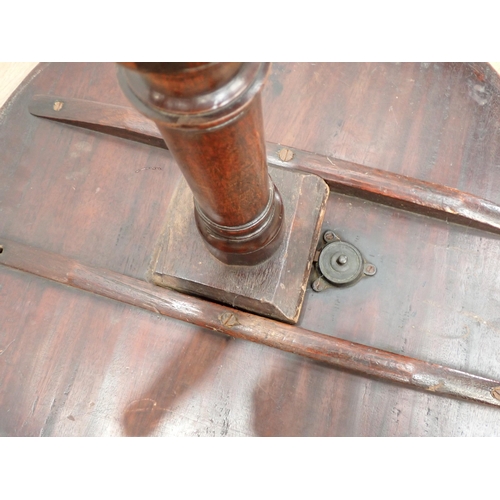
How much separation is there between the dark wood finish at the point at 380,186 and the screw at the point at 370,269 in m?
0.18

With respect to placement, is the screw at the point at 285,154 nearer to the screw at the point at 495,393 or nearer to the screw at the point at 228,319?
the screw at the point at 228,319

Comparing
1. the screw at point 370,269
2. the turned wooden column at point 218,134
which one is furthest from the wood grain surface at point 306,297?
the turned wooden column at point 218,134

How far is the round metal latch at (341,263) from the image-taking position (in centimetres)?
116

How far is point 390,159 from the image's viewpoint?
1271 millimetres

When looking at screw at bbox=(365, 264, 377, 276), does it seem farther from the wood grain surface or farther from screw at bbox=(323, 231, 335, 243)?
screw at bbox=(323, 231, 335, 243)

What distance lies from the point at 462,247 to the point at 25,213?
1.23 meters

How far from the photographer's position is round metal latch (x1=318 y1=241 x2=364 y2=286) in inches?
45.8

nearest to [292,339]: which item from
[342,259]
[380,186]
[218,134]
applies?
[342,259]

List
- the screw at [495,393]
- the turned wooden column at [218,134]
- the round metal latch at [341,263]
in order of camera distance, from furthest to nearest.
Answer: the round metal latch at [341,263] < the screw at [495,393] < the turned wooden column at [218,134]

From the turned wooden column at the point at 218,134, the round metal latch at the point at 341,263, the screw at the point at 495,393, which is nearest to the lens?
the turned wooden column at the point at 218,134

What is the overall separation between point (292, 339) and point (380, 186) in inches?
18.5

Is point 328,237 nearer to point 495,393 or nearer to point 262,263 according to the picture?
point 262,263
